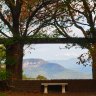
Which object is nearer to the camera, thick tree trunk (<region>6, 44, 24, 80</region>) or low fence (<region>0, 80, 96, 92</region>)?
low fence (<region>0, 80, 96, 92</region>)

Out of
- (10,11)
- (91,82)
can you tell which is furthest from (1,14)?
(91,82)

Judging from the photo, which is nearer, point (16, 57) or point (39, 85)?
point (39, 85)

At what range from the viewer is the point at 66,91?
17781 millimetres

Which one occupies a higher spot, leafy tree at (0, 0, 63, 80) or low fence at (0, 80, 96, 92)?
leafy tree at (0, 0, 63, 80)

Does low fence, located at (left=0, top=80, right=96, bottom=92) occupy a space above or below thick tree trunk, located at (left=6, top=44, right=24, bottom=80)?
below

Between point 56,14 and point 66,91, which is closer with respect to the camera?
point 66,91

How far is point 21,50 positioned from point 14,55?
497 millimetres

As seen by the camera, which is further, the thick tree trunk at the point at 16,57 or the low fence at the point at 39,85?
the thick tree trunk at the point at 16,57

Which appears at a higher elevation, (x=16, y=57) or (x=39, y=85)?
(x=16, y=57)

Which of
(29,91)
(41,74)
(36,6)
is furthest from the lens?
(41,74)

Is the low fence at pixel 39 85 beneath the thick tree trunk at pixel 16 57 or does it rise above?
beneath

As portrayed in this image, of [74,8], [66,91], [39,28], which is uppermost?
[74,8]

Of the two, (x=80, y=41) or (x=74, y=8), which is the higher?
(x=74, y=8)

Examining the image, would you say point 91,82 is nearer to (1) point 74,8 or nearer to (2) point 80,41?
(2) point 80,41
